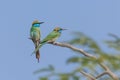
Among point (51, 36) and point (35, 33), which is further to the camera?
point (35, 33)

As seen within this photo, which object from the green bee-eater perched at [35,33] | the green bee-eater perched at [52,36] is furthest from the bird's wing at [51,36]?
the green bee-eater perched at [35,33]

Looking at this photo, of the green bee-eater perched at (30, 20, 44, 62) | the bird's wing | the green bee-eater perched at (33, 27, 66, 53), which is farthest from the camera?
the green bee-eater perched at (30, 20, 44, 62)

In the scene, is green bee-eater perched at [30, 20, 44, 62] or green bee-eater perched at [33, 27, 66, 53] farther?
green bee-eater perched at [30, 20, 44, 62]

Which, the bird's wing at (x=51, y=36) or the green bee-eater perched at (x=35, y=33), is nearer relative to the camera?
the bird's wing at (x=51, y=36)

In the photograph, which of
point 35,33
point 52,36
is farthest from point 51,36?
point 35,33

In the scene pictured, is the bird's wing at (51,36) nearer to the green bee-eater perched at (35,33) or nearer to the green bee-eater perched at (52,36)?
the green bee-eater perched at (52,36)

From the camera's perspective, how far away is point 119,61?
5.01 meters

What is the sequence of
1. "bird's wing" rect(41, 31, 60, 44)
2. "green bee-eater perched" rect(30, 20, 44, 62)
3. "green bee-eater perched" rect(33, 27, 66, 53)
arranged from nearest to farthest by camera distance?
1. "green bee-eater perched" rect(33, 27, 66, 53)
2. "bird's wing" rect(41, 31, 60, 44)
3. "green bee-eater perched" rect(30, 20, 44, 62)

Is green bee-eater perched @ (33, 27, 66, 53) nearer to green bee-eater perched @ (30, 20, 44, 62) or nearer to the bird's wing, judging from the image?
the bird's wing

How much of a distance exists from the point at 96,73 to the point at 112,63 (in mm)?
1141

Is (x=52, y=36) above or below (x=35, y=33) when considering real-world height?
above

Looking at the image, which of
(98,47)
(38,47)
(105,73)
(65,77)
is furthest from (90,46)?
(38,47)

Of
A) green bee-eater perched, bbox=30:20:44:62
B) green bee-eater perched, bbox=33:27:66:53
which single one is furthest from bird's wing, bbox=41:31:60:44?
green bee-eater perched, bbox=30:20:44:62

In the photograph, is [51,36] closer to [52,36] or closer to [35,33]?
[52,36]
